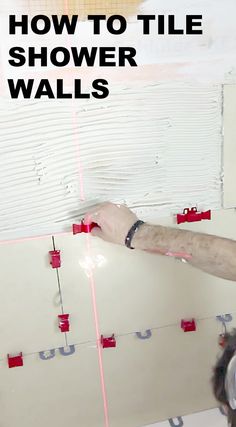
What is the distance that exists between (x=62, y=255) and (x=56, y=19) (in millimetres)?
689

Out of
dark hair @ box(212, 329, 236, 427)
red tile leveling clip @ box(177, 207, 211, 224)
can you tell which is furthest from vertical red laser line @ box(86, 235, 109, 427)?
dark hair @ box(212, 329, 236, 427)

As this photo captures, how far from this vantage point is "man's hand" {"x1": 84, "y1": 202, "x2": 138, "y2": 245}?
1209 millimetres

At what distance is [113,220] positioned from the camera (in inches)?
48.3

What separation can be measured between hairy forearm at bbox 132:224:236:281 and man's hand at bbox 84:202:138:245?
4 cm

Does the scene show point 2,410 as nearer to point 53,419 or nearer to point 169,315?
point 53,419

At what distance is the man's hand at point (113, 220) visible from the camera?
3.97ft

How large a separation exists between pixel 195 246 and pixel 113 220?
25cm

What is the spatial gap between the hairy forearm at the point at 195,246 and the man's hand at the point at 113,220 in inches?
1.7

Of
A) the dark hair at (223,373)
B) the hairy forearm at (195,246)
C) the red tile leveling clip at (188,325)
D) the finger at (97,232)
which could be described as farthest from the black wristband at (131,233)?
the red tile leveling clip at (188,325)

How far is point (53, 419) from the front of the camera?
1.52m

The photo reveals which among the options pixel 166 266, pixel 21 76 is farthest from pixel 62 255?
pixel 21 76

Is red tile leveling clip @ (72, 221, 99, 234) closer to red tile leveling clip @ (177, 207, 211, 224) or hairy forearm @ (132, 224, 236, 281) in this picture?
hairy forearm @ (132, 224, 236, 281)

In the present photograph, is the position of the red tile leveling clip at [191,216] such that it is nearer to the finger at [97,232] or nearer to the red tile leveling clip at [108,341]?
the finger at [97,232]

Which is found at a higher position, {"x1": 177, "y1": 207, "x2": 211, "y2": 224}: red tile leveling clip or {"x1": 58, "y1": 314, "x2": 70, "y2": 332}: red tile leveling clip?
{"x1": 177, "y1": 207, "x2": 211, "y2": 224}: red tile leveling clip
